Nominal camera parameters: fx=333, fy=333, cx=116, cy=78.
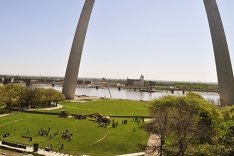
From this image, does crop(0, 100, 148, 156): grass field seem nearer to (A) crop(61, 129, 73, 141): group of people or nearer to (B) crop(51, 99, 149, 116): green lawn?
(A) crop(61, 129, 73, 141): group of people

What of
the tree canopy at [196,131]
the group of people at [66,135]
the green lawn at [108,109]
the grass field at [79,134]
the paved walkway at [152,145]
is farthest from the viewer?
the green lawn at [108,109]

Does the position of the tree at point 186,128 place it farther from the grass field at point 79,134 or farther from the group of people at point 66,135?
the group of people at point 66,135

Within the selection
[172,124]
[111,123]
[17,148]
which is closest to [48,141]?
[17,148]

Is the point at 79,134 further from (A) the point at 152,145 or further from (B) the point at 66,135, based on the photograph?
(A) the point at 152,145

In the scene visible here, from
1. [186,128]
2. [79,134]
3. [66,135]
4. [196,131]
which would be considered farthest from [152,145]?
[66,135]

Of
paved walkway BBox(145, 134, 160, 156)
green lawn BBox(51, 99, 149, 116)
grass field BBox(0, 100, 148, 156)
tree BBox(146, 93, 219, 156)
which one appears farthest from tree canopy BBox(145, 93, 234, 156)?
green lawn BBox(51, 99, 149, 116)

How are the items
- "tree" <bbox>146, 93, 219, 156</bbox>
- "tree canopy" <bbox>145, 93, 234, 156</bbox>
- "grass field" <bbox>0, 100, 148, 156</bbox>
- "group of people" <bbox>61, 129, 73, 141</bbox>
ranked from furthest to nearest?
1. "group of people" <bbox>61, 129, 73, 141</bbox>
2. "grass field" <bbox>0, 100, 148, 156</bbox>
3. "tree" <bbox>146, 93, 219, 156</bbox>
4. "tree canopy" <bbox>145, 93, 234, 156</bbox>

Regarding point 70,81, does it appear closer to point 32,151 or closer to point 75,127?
point 75,127

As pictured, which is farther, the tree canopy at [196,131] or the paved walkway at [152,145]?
the paved walkway at [152,145]

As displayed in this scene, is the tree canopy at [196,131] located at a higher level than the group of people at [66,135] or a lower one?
higher

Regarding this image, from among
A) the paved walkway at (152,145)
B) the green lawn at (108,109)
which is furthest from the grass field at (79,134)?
the green lawn at (108,109)

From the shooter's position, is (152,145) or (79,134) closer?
(152,145)
